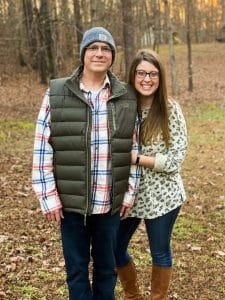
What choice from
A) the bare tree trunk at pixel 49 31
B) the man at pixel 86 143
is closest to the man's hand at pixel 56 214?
the man at pixel 86 143

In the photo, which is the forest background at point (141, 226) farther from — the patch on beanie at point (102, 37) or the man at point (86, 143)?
the patch on beanie at point (102, 37)

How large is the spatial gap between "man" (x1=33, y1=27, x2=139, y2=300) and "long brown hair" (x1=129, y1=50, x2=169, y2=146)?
21 centimetres

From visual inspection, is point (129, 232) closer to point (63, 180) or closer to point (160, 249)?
point (160, 249)

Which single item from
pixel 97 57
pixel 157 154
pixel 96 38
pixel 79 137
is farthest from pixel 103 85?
pixel 157 154

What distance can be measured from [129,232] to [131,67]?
1375 mm

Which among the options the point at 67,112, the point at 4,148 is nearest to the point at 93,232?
the point at 67,112

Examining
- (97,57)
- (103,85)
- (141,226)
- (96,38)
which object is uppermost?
(96,38)

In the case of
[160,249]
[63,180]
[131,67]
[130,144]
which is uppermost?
[131,67]

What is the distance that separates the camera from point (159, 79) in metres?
3.56

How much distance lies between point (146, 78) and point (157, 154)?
587mm

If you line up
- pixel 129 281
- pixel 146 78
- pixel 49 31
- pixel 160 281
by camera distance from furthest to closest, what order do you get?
pixel 49 31, pixel 129 281, pixel 160 281, pixel 146 78

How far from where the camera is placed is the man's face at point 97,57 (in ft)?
10.6

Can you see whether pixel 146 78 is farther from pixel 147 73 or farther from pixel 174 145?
pixel 174 145

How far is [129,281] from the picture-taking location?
13.6 ft
